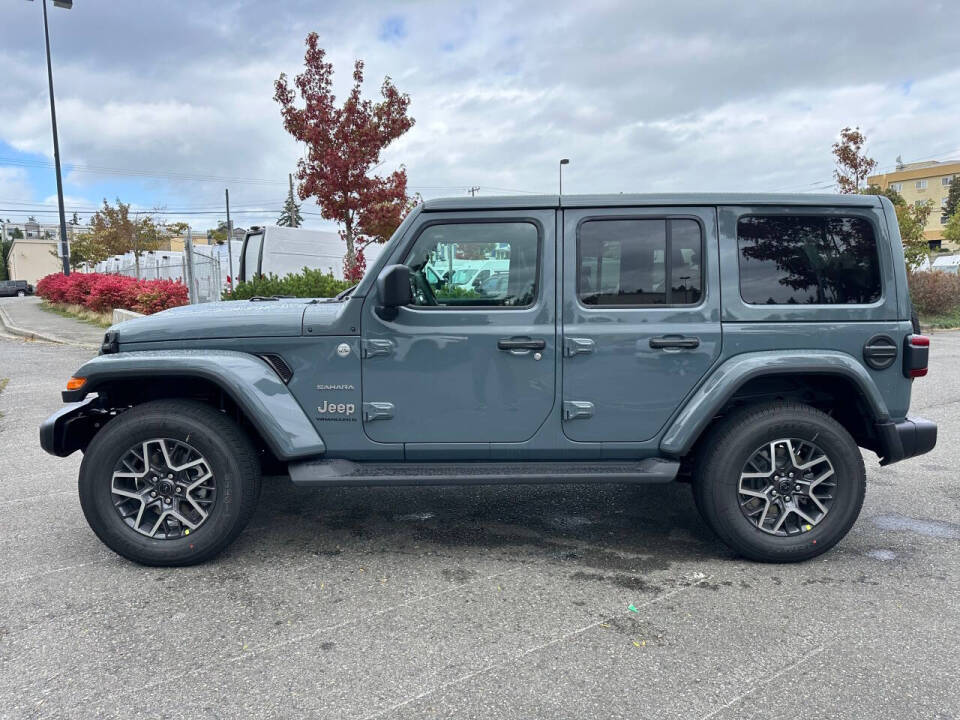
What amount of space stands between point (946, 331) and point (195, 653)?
1878 cm

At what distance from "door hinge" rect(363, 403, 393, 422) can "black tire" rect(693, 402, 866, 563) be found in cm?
168

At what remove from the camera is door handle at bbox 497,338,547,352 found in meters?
3.50

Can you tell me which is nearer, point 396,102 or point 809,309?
point 809,309

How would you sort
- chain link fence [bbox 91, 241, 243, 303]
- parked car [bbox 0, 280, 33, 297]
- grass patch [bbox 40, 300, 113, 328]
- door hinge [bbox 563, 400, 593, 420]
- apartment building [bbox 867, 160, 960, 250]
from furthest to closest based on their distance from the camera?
apartment building [bbox 867, 160, 960, 250]
parked car [bbox 0, 280, 33, 297]
grass patch [bbox 40, 300, 113, 328]
chain link fence [bbox 91, 241, 243, 303]
door hinge [bbox 563, 400, 593, 420]

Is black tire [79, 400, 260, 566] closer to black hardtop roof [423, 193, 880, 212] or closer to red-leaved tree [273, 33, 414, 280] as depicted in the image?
black hardtop roof [423, 193, 880, 212]

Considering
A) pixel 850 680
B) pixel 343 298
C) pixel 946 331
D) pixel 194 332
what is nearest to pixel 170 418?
pixel 194 332

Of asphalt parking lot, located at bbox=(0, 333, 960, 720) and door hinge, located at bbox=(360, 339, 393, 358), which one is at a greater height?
door hinge, located at bbox=(360, 339, 393, 358)

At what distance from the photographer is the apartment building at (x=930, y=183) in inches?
2574

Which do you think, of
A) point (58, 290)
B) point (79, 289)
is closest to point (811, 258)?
point (79, 289)

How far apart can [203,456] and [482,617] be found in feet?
5.30

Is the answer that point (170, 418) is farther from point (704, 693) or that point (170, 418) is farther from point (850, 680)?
point (850, 680)

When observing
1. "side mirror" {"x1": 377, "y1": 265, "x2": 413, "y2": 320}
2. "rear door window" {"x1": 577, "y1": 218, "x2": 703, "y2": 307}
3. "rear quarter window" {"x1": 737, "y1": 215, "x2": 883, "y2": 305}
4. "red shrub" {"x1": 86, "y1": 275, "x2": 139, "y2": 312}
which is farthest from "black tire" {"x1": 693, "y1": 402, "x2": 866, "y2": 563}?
"red shrub" {"x1": 86, "y1": 275, "x2": 139, "y2": 312}

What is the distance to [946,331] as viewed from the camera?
54.6 ft

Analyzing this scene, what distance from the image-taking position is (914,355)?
3541 millimetres
